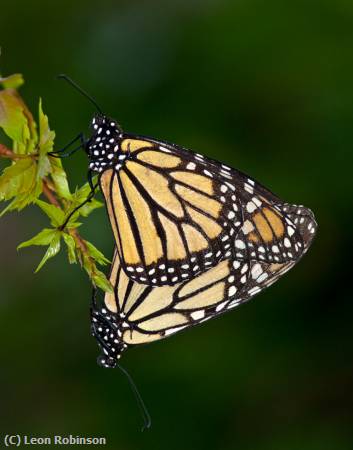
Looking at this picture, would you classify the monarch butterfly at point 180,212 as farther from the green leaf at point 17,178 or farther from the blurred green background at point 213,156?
the blurred green background at point 213,156

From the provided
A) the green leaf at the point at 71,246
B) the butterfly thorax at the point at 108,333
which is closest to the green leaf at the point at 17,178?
the green leaf at the point at 71,246

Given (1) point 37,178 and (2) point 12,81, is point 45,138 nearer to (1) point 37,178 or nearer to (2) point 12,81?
(1) point 37,178

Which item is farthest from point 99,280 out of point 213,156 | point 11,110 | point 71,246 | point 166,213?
point 213,156

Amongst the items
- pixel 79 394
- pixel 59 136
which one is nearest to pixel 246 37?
pixel 59 136

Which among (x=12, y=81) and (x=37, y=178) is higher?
(x=12, y=81)

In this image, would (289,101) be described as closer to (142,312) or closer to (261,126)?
(261,126)

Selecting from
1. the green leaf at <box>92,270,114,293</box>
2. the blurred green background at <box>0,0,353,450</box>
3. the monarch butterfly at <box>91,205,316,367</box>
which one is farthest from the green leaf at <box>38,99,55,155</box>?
the blurred green background at <box>0,0,353,450</box>
